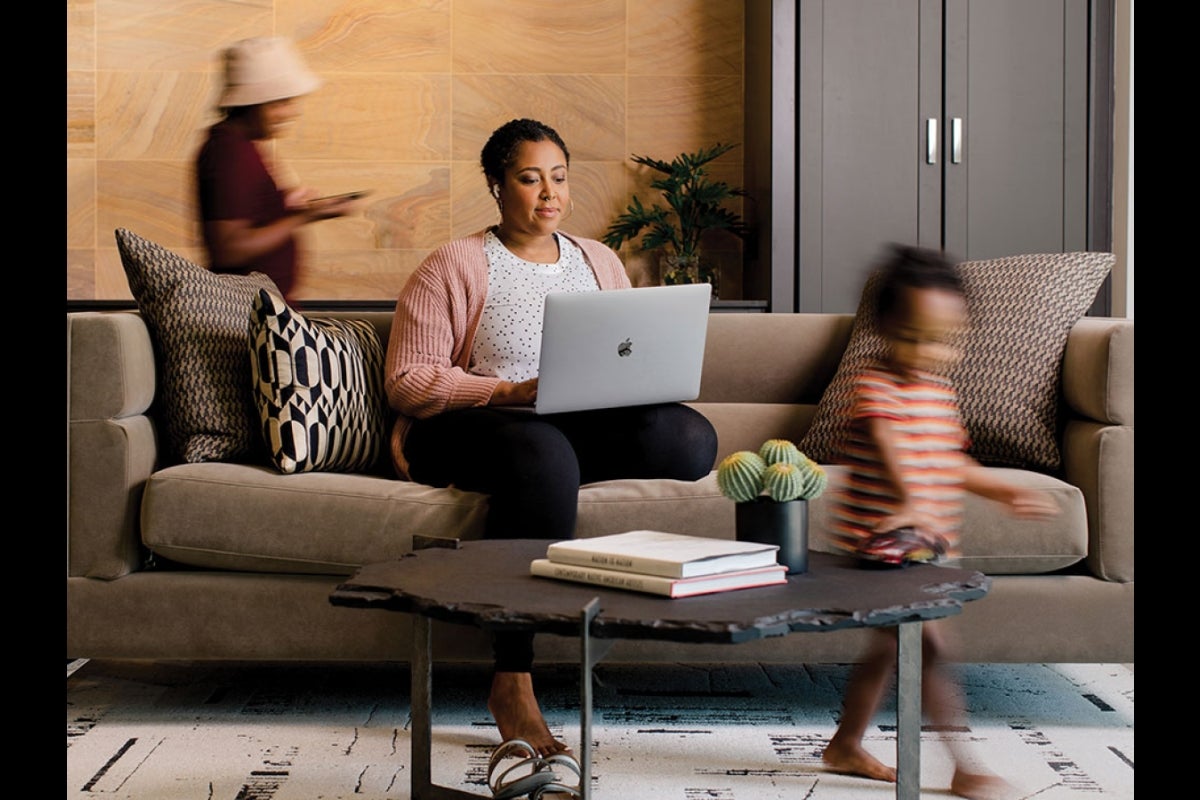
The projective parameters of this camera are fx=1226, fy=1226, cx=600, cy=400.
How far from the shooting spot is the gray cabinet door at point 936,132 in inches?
151

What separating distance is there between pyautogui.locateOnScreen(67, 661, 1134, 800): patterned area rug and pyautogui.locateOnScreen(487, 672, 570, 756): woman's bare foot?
6cm

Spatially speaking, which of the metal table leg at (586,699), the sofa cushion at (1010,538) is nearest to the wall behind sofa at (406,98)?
the sofa cushion at (1010,538)

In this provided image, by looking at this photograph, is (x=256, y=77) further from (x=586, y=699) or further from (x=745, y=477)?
(x=586, y=699)

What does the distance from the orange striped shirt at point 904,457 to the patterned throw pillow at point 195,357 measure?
121 centimetres

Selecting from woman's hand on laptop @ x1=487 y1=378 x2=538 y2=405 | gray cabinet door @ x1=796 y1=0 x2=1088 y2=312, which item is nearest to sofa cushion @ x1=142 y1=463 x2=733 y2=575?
woman's hand on laptop @ x1=487 y1=378 x2=538 y2=405

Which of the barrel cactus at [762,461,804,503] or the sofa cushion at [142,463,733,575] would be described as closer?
the barrel cactus at [762,461,804,503]

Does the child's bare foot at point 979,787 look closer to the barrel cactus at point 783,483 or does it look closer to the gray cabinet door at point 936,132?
the barrel cactus at point 783,483

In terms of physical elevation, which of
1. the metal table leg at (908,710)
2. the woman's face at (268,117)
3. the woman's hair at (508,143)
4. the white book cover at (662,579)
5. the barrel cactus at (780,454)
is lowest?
the metal table leg at (908,710)

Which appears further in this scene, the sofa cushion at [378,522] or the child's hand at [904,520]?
the sofa cushion at [378,522]

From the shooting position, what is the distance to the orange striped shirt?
5.95 feet

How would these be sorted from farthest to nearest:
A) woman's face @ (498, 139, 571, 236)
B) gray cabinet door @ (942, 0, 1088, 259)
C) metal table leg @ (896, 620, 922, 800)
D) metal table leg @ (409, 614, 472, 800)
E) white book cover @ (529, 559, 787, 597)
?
gray cabinet door @ (942, 0, 1088, 259) < woman's face @ (498, 139, 571, 236) < metal table leg @ (409, 614, 472, 800) < metal table leg @ (896, 620, 922, 800) < white book cover @ (529, 559, 787, 597)

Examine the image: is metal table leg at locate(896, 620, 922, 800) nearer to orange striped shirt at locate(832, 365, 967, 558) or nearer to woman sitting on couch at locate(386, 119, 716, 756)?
orange striped shirt at locate(832, 365, 967, 558)

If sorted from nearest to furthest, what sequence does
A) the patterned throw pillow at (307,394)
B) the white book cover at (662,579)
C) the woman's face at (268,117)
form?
the white book cover at (662,579), the patterned throw pillow at (307,394), the woman's face at (268,117)

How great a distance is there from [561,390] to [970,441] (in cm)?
89
